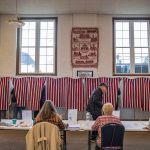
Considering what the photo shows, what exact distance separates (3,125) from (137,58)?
5018mm

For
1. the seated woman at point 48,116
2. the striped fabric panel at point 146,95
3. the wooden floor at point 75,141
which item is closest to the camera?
the seated woman at point 48,116

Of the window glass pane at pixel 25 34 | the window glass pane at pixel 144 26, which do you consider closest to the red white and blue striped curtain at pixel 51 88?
the window glass pane at pixel 25 34

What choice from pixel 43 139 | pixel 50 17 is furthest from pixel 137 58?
pixel 43 139

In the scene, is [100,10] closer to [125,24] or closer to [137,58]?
[125,24]

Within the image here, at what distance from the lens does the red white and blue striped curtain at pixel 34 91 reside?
26.5 ft

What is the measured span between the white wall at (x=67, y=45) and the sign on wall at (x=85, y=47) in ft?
0.48

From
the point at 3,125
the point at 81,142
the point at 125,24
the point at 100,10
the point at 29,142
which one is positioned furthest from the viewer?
the point at 125,24

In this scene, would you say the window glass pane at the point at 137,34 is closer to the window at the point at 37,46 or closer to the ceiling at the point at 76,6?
the ceiling at the point at 76,6

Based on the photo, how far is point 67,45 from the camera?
8656mm

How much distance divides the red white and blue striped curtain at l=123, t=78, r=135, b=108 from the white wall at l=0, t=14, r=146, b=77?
0.74m

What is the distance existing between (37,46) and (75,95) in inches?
81.4

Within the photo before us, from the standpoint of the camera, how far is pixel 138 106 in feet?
26.3

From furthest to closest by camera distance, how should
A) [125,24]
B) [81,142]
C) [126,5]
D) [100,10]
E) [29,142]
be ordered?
[125,24] < [100,10] < [126,5] < [81,142] < [29,142]

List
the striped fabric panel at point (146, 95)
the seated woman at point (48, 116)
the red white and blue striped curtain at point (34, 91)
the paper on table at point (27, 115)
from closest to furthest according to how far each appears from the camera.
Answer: the seated woman at point (48, 116), the paper on table at point (27, 115), the striped fabric panel at point (146, 95), the red white and blue striped curtain at point (34, 91)
